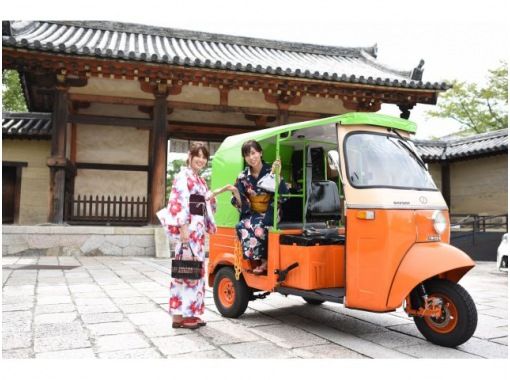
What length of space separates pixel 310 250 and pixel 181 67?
7.15m

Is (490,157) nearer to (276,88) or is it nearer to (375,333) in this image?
(276,88)

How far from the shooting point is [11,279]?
6.55 meters

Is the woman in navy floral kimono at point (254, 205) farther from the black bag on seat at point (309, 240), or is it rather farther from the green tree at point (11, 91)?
the green tree at point (11, 91)

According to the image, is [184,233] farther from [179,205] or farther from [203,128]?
[203,128]

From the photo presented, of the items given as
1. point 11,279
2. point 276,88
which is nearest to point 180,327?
point 11,279

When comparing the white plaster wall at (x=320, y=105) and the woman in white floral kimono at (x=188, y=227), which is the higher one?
the white plaster wall at (x=320, y=105)

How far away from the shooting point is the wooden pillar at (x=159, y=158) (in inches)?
412

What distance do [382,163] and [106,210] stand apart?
1000 cm

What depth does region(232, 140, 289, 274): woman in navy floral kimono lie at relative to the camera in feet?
14.2

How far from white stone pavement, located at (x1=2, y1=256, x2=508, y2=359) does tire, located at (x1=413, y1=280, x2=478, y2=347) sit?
0.10 metres

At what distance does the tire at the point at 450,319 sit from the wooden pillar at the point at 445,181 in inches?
523

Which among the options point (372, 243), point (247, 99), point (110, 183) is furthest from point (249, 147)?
point (110, 183)

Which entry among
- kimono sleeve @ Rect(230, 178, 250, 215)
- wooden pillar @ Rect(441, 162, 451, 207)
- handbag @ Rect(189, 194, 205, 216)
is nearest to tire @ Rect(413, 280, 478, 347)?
kimono sleeve @ Rect(230, 178, 250, 215)

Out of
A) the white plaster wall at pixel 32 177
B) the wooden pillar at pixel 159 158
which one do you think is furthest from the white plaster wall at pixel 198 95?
the white plaster wall at pixel 32 177
